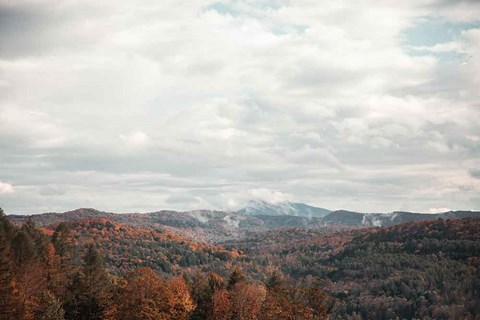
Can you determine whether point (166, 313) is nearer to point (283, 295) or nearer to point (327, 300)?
point (283, 295)

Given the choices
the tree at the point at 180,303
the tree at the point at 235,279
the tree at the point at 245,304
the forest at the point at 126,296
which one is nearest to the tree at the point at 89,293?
the forest at the point at 126,296

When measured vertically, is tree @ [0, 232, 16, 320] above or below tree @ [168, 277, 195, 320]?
above

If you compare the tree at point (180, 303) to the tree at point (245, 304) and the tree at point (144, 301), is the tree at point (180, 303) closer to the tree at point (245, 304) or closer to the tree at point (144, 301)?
the tree at point (144, 301)

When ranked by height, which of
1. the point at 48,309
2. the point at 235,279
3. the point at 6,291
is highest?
the point at 6,291

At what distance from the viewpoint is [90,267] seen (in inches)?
3939

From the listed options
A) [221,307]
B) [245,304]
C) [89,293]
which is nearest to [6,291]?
[89,293]

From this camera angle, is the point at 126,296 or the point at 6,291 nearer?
the point at 6,291

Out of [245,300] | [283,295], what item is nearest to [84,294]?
[245,300]

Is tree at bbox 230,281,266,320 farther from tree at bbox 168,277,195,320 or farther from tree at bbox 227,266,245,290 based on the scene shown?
tree at bbox 168,277,195,320

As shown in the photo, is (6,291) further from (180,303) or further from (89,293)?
(180,303)

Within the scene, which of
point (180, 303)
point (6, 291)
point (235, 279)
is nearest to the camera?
point (6, 291)

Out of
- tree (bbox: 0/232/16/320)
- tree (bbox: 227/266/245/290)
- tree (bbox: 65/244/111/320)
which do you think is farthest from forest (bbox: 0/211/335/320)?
tree (bbox: 0/232/16/320)

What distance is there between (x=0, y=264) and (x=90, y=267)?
26.1m

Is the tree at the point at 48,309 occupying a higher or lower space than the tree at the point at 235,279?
lower
